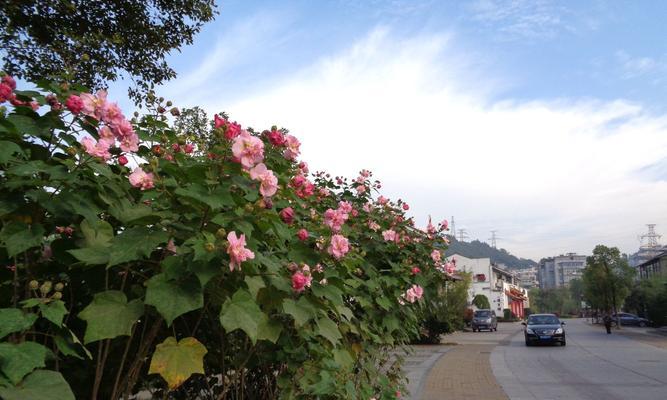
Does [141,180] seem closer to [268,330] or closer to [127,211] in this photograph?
[127,211]

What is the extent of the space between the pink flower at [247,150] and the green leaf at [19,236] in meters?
0.65

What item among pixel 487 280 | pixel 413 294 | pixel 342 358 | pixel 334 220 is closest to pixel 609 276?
pixel 487 280

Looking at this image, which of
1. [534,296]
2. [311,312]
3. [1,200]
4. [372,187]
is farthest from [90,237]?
[534,296]

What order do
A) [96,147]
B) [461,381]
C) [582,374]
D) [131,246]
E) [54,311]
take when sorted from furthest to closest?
[582,374] < [461,381] < [96,147] < [131,246] < [54,311]

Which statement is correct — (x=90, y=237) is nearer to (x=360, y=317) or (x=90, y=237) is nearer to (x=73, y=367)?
(x=73, y=367)

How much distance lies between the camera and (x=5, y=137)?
1732mm

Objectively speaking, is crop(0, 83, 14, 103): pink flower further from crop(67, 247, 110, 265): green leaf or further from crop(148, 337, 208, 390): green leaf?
crop(148, 337, 208, 390): green leaf

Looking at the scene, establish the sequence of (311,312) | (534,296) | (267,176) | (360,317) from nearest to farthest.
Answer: (267,176), (311,312), (360,317), (534,296)

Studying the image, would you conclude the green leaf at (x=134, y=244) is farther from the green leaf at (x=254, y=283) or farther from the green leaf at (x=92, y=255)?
the green leaf at (x=254, y=283)

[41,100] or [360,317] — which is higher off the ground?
[41,100]

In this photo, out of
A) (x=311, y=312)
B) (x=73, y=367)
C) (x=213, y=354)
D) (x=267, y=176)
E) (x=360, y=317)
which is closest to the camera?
(x=267, y=176)

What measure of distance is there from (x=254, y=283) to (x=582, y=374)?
1412cm

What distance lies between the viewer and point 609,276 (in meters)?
42.9

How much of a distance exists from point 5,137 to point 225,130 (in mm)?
711
